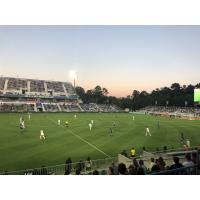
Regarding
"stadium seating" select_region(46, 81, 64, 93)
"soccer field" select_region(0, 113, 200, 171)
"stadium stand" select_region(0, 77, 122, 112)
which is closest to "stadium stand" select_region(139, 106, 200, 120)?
"stadium stand" select_region(0, 77, 122, 112)

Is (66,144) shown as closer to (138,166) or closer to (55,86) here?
(138,166)

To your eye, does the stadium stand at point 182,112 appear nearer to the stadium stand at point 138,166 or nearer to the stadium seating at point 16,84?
the stadium seating at point 16,84

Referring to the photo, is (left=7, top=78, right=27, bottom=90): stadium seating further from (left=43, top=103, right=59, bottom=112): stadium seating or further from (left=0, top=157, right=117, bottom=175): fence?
(left=0, top=157, right=117, bottom=175): fence

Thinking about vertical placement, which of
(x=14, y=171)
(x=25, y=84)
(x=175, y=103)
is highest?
(x=25, y=84)

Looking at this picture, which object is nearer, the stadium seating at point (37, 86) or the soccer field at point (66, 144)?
the soccer field at point (66, 144)

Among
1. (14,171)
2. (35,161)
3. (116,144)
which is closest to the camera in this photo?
(14,171)

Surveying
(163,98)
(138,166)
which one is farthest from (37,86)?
(138,166)

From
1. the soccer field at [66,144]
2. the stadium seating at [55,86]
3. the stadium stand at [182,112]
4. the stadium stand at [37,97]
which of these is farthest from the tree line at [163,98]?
the soccer field at [66,144]
